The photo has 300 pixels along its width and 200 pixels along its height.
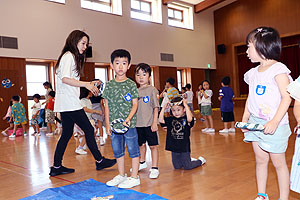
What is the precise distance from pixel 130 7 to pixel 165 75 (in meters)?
3.48

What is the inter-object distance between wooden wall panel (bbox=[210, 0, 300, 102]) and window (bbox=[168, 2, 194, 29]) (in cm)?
214

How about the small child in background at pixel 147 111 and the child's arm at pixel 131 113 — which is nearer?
the child's arm at pixel 131 113

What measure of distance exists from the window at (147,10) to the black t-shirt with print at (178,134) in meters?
9.97

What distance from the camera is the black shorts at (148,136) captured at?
108 inches

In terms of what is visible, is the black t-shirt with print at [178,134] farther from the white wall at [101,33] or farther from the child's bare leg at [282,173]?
the white wall at [101,33]

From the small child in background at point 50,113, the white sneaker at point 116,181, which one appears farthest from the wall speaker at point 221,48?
the white sneaker at point 116,181

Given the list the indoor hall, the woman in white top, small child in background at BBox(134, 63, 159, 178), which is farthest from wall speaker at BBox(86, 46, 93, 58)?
small child in background at BBox(134, 63, 159, 178)

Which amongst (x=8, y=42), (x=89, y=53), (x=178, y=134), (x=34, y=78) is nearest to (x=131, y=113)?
(x=178, y=134)

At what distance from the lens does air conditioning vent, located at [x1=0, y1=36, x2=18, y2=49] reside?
864 centimetres

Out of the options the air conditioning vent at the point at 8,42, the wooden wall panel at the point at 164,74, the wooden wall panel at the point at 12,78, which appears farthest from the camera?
the wooden wall panel at the point at 164,74

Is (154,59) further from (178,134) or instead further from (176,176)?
(176,176)

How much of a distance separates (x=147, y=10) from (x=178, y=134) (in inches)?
422

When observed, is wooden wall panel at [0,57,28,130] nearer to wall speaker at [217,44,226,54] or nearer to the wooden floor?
the wooden floor

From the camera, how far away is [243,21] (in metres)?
14.7
